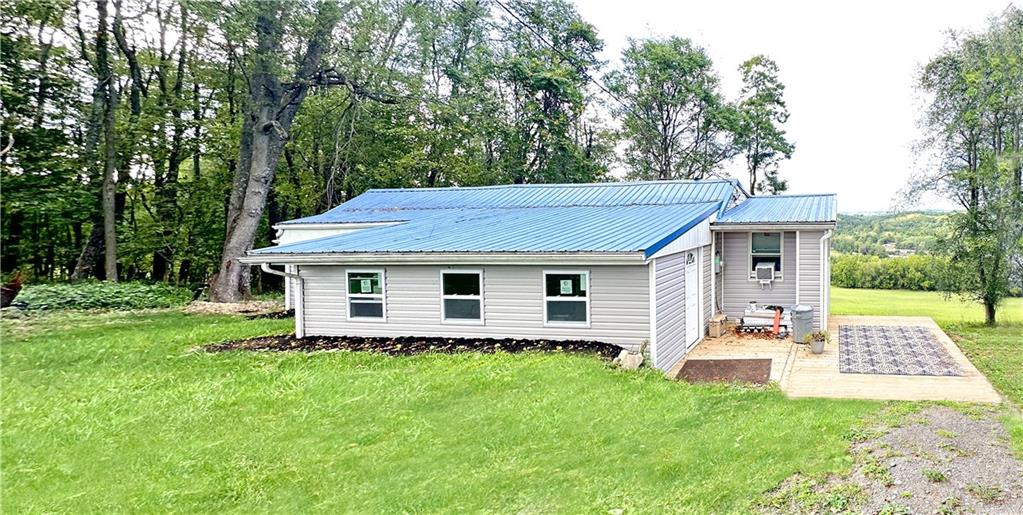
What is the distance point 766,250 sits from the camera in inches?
539

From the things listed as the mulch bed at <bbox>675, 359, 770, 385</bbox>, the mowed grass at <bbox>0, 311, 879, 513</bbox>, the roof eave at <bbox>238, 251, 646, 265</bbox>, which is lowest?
the mulch bed at <bbox>675, 359, 770, 385</bbox>

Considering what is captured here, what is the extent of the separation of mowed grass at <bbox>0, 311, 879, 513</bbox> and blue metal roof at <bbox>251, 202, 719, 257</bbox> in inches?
72.2

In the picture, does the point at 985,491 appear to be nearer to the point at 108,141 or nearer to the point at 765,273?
the point at 765,273

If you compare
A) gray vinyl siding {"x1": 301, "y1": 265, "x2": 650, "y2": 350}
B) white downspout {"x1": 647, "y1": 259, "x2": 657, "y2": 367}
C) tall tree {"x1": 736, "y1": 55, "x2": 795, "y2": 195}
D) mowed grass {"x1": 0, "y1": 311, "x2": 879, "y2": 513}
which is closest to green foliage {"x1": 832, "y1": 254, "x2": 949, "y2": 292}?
tall tree {"x1": 736, "y1": 55, "x2": 795, "y2": 195}

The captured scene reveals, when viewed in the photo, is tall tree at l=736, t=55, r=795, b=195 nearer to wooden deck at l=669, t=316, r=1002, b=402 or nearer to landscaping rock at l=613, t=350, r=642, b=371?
wooden deck at l=669, t=316, r=1002, b=402

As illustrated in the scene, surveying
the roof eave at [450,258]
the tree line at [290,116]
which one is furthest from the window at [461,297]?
the tree line at [290,116]

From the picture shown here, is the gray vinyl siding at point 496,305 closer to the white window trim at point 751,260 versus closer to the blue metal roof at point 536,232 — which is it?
the blue metal roof at point 536,232

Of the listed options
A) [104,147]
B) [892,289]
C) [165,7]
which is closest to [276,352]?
[104,147]

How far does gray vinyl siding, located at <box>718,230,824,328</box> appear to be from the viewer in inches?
515

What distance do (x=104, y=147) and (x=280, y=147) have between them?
20.4ft

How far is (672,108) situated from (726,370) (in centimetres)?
2207

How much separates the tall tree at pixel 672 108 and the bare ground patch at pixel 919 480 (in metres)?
24.3

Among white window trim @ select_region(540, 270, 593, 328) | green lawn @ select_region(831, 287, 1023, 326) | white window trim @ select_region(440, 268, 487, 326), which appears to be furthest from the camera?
green lawn @ select_region(831, 287, 1023, 326)

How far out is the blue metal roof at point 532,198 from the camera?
1491 centimetres
